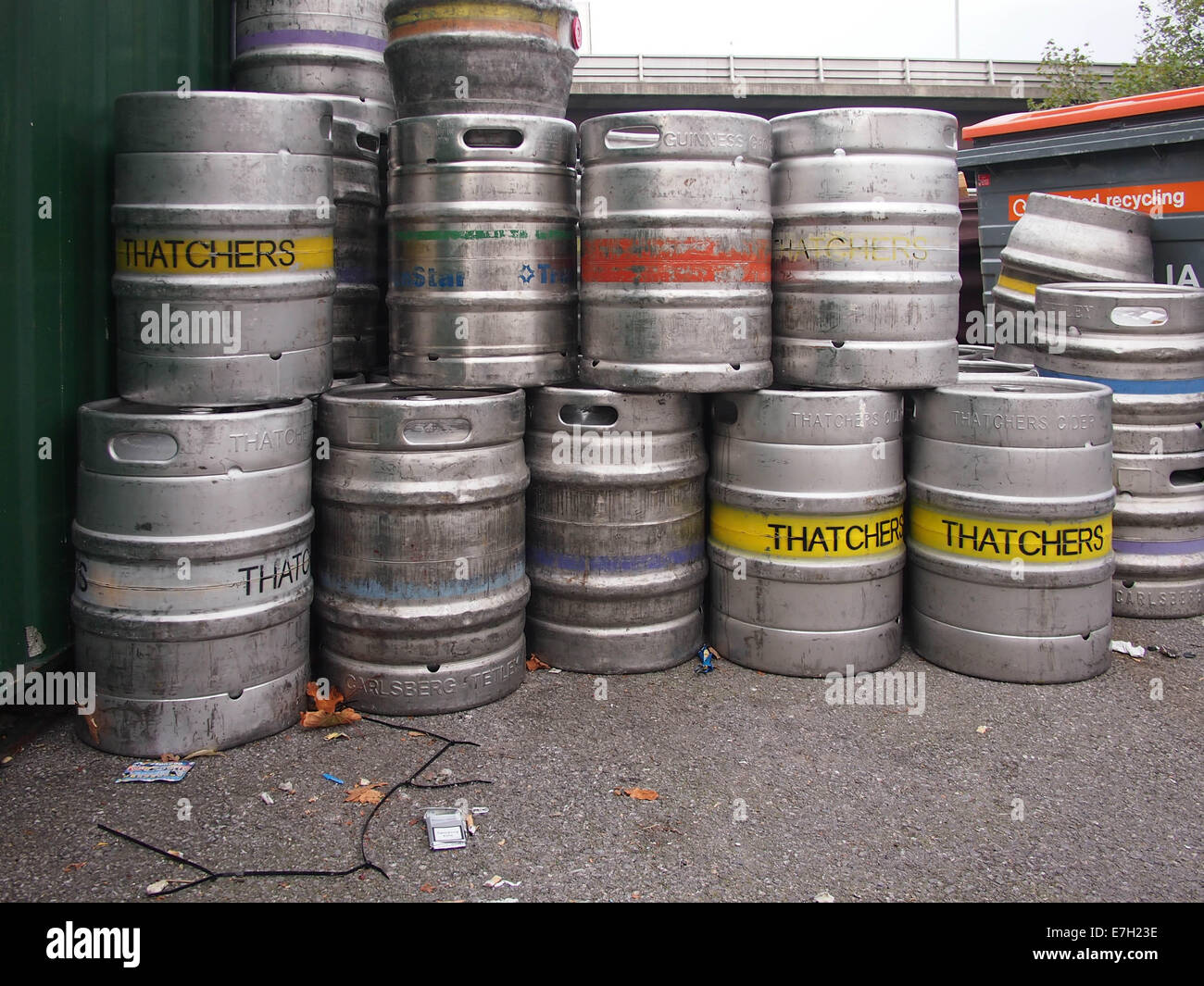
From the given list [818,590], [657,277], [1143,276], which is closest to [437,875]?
[818,590]

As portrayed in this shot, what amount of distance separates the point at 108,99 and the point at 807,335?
310 centimetres

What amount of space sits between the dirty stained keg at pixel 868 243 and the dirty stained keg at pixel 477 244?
1037mm

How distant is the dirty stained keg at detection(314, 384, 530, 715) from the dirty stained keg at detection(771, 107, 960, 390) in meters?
1.47

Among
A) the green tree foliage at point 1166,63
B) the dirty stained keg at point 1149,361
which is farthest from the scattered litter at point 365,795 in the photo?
the green tree foliage at point 1166,63

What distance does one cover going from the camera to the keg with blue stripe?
6027 mm

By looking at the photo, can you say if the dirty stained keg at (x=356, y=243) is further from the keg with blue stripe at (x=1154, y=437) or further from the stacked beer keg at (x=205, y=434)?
the keg with blue stripe at (x=1154, y=437)

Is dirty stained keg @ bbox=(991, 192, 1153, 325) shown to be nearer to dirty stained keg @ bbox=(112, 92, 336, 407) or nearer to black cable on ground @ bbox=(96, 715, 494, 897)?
dirty stained keg @ bbox=(112, 92, 336, 407)

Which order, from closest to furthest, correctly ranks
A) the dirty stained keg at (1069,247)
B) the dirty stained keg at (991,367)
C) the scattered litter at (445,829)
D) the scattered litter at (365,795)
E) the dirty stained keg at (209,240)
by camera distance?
the scattered litter at (445,829) → the scattered litter at (365,795) → the dirty stained keg at (209,240) → the dirty stained keg at (991,367) → the dirty stained keg at (1069,247)

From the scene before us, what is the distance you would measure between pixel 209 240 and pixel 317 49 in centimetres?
172

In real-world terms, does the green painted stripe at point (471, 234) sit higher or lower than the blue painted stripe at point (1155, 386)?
higher

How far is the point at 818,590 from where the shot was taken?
5246 mm

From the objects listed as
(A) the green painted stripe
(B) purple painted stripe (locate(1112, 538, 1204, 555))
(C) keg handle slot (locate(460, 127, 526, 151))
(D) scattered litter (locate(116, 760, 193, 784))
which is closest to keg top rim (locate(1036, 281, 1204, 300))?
(B) purple painted stripe (locate(1112, 538, 1204, 555))

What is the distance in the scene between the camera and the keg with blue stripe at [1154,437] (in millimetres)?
6027

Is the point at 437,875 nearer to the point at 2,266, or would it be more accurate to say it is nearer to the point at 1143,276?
the point at 2,266
